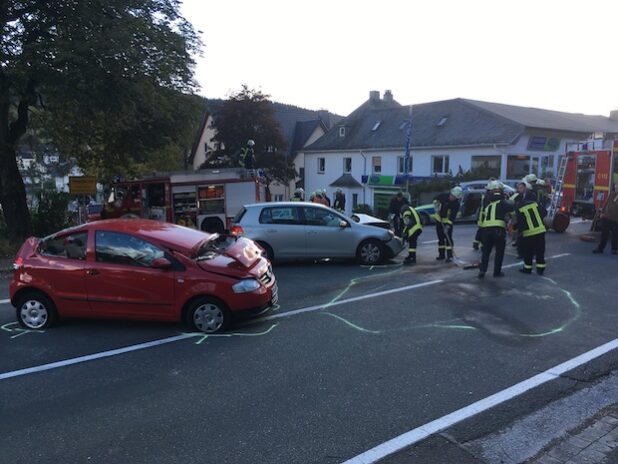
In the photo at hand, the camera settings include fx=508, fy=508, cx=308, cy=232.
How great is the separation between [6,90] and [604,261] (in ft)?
49.1

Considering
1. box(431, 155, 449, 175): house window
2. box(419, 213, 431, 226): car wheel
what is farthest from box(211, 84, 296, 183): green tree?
box(419, 213, 431, 226): car wheel

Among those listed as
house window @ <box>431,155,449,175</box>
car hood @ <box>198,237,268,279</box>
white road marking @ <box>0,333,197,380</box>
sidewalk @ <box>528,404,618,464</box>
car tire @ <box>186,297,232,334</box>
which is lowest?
white road marking @ <box>0,333,197,380</box>

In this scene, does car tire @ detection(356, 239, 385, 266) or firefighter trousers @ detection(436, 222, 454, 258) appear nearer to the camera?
car tire @ detection(356, 239, 385, 266)

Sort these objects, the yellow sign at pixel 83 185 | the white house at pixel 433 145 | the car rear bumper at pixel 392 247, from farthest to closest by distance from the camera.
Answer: the white house at pixel 433 145 < the yellow sign at pixel 83 185 < the car rear bumper at pixel 392 247

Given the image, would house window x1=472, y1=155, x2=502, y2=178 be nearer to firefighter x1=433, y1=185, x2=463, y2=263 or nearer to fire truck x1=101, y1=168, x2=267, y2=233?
fire truck x1=101, y1=168, x2=267, y2=233

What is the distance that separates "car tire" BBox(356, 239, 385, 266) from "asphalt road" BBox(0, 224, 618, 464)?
238 centimetres

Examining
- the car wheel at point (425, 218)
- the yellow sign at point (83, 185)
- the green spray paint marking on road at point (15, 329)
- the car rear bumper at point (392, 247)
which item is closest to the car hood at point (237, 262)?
the green spray paint marking on road at point (15, 329)

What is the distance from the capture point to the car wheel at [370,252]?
443 inches

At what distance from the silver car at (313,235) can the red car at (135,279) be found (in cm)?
402

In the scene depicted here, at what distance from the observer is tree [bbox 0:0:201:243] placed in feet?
39.0

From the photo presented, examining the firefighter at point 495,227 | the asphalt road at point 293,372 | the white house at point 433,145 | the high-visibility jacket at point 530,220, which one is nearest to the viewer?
the asphalt road at point 293,372

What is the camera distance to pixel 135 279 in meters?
6.65

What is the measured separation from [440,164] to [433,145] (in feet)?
4.64

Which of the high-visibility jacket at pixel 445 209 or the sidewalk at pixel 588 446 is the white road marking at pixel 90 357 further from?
the high-visibility jacket at pixel 445 209
